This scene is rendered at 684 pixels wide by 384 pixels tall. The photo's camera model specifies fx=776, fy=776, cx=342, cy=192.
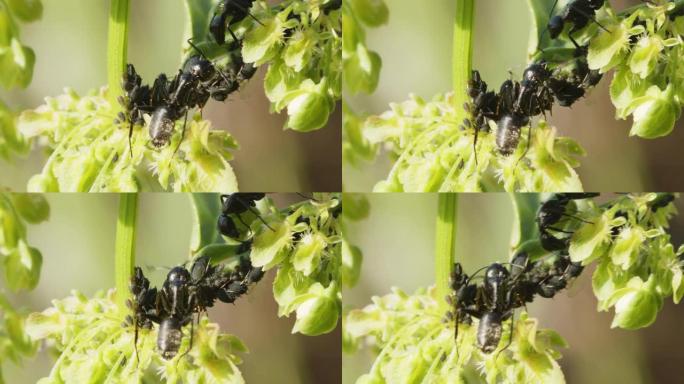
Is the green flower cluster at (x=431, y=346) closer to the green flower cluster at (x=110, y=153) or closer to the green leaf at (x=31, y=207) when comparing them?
the green flower cluster at (x=110, y=153)

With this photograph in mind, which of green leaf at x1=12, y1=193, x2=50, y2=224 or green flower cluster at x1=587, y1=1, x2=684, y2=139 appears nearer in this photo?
green flower cluster at x1=587, y1=1, x2=684, y2=139

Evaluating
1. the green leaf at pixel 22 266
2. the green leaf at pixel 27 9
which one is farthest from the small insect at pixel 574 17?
the green leaf at pixel 22 266

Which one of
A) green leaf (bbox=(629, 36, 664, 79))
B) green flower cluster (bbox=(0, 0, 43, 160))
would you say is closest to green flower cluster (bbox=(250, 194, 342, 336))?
green flower cluster (bbox=(0, 0, 43, 160))

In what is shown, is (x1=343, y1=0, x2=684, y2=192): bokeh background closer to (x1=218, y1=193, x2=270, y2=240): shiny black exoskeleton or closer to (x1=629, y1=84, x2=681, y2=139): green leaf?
(x1=629, y1=84, x2=681, y2=139): green leaf

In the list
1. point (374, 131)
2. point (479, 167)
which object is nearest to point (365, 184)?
point (374, 131)

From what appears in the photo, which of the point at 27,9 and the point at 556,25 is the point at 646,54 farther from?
the point at 27,9
